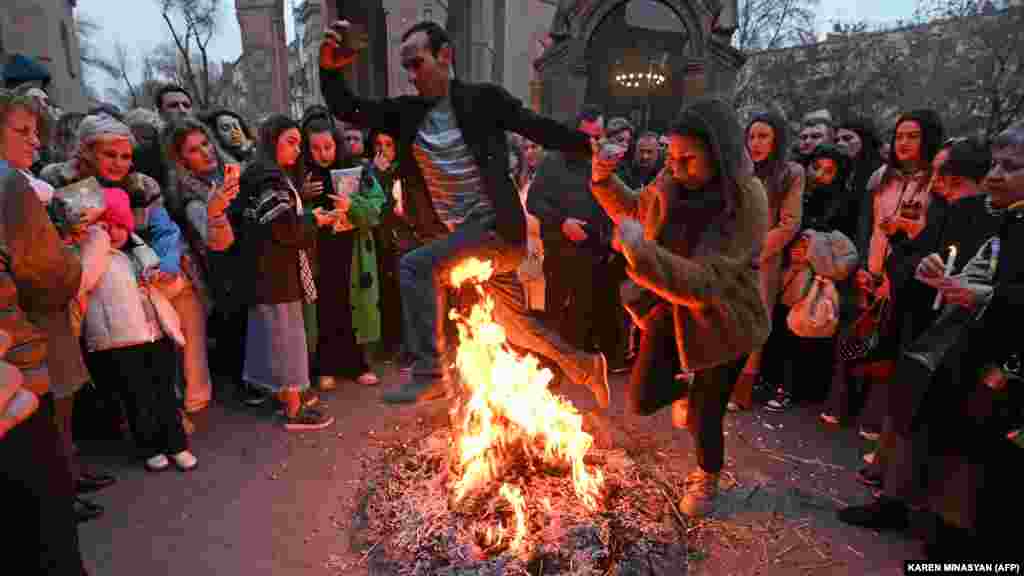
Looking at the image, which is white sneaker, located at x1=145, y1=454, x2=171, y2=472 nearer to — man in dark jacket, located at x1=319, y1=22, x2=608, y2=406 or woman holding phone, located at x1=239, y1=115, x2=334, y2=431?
woman holding phone, located at x1=239, y1=115, x2=334, y2=431

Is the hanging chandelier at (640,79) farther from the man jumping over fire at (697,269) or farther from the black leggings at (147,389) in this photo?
the black leggings at (147,389)

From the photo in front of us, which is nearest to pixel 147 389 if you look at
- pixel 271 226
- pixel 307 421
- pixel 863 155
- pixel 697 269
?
pixel 307 421

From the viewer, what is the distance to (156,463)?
3.75 m

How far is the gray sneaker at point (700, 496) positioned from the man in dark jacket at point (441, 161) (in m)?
1.57

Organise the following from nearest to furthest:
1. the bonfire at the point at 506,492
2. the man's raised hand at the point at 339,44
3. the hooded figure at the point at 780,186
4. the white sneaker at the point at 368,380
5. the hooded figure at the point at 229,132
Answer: the bonfire at the point at 506,492, the man's raised hand at the point at 339,44, the hooded figure at the point at 780,186, the hooded figure at the point at 229,132, the white sneaker at the point at 368,380

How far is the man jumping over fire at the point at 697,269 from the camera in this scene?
254cm

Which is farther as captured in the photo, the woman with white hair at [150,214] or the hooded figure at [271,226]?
the hooded figure at [271,226]

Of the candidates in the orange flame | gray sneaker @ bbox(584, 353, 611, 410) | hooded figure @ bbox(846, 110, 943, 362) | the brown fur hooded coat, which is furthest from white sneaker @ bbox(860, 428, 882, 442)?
the orange flame

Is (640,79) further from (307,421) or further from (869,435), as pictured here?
(307,421)

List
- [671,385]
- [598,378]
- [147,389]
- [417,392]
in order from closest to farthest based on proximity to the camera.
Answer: [671,385] → [417,392] → [598,378] → [147,389]

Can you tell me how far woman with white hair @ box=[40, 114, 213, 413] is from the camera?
3.45 meters

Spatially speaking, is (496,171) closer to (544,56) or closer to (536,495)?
(536,495)

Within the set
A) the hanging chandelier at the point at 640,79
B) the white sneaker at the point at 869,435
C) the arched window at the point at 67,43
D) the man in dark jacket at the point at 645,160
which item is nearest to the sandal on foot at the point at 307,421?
the man in dark jacket at the point at 645,160

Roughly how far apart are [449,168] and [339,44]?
850 millimetres
